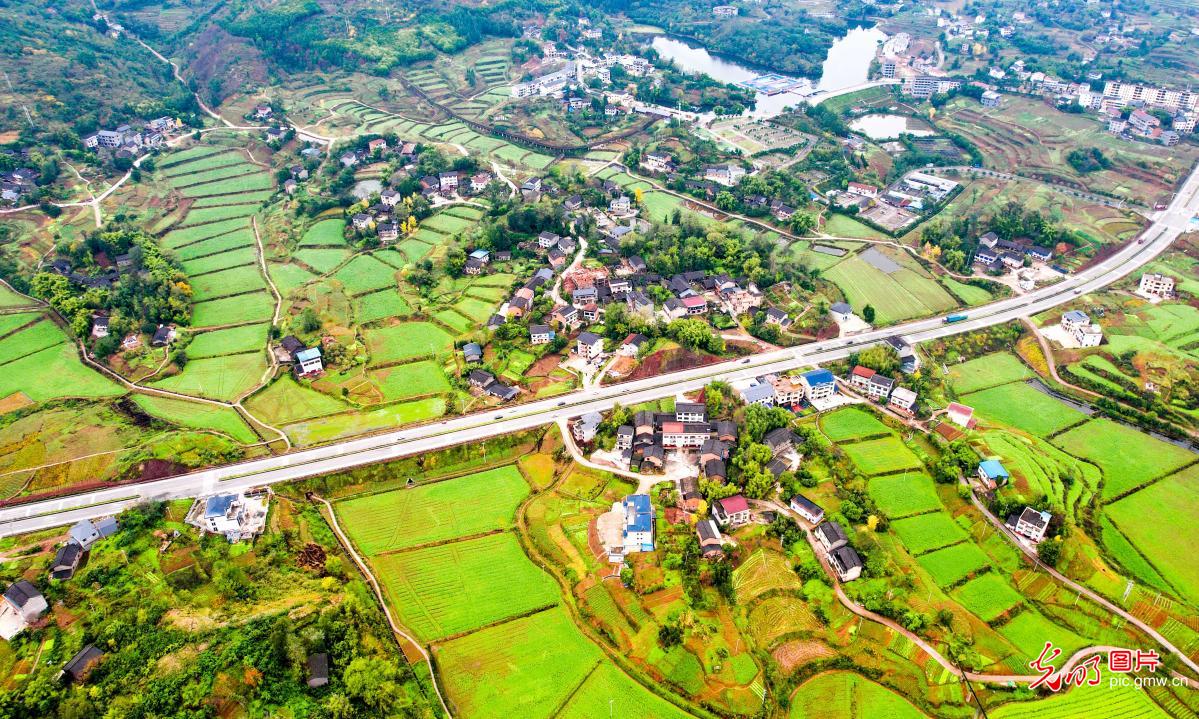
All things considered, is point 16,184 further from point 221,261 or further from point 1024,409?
point 1024,409

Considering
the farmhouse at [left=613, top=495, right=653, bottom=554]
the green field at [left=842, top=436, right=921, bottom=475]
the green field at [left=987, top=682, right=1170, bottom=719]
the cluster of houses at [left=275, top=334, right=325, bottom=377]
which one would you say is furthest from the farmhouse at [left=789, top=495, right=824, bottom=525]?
the cluster of houses at [left=275, top=334, right=325, bottom=377]

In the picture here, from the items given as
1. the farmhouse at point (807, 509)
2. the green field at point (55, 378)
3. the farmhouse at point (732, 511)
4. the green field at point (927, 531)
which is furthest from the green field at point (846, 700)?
the green field at point (55, 378)

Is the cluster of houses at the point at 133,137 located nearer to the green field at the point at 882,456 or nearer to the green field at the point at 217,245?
the green field at the point at 217,245

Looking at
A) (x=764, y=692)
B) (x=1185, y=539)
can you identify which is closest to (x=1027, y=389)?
(x=1185, y=539)

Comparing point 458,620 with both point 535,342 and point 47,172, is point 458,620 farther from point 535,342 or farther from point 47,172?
point 47,172

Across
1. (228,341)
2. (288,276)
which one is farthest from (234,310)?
(288,276)
